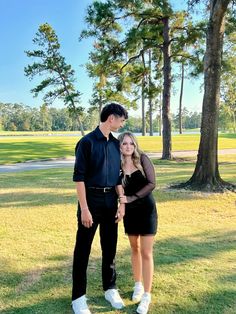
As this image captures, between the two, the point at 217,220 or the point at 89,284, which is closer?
the point at 89,284

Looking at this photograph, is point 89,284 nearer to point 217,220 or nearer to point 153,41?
point 217,220

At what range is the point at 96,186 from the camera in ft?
9.91

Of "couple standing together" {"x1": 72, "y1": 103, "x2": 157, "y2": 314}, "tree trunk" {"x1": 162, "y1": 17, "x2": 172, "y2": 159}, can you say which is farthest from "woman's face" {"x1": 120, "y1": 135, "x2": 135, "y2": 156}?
"tree trunk" {"x1": 162, "y1": 17, "x2": 172, "y2": 159}

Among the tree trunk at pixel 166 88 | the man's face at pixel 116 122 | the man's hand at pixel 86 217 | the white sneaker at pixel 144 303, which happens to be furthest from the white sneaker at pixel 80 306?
the tree trunk at pixel 166 88

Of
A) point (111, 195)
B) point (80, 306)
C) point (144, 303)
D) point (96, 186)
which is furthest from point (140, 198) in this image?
point (80, 306)

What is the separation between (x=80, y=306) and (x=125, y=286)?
671 millimetres

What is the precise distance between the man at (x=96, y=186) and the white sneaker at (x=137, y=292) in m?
0.16

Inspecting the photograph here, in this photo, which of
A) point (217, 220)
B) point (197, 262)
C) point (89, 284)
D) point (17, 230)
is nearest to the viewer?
point (89, 284)

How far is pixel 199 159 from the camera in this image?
346 inches

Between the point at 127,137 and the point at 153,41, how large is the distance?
51.5 ft

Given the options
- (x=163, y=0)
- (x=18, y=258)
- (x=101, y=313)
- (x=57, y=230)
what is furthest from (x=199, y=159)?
(x=163, y=0)

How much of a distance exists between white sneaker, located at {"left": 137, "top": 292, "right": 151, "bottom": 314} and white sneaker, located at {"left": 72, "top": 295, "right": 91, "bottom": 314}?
1.46ft

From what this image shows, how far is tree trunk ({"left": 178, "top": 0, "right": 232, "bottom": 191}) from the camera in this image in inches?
332

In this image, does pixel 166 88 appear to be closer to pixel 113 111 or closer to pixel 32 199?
pixel 32 199
